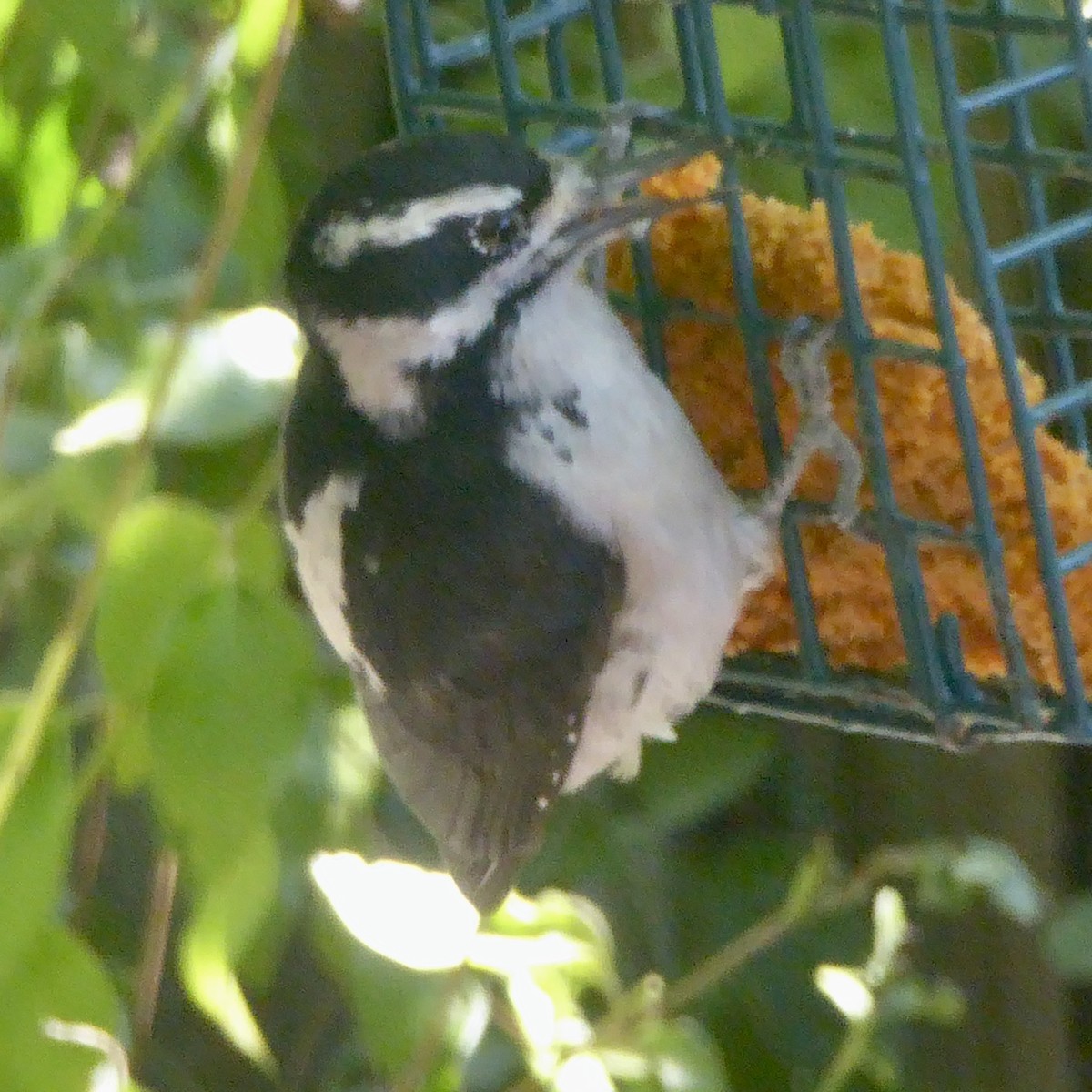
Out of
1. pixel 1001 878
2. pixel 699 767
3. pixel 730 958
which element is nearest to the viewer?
pixel 1001 878

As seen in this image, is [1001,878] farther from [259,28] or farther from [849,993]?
[259,28]

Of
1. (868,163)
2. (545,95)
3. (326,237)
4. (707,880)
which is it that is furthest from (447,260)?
(707,880)

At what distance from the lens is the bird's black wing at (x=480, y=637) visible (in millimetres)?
833

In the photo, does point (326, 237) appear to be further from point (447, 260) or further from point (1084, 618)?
point (1084, 618)

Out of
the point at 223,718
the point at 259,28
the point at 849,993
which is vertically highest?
the point at 259,28

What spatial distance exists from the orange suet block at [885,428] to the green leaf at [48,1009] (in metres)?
0.42

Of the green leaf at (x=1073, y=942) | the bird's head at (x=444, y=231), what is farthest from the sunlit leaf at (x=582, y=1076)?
the bird's head at (x=444, y=231)

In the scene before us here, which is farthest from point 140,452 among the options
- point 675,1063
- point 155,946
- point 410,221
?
point 675,1063

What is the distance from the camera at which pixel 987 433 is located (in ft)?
2.65

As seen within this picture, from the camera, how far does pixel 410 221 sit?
2.44 feet

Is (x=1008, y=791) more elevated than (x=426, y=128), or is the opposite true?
(x=426, y=128)

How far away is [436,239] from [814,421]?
0.68 feet

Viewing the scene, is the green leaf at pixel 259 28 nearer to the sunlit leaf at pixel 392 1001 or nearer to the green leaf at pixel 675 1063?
the sunlit leaf at pixel 392 1001

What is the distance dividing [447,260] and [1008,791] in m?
0.89
